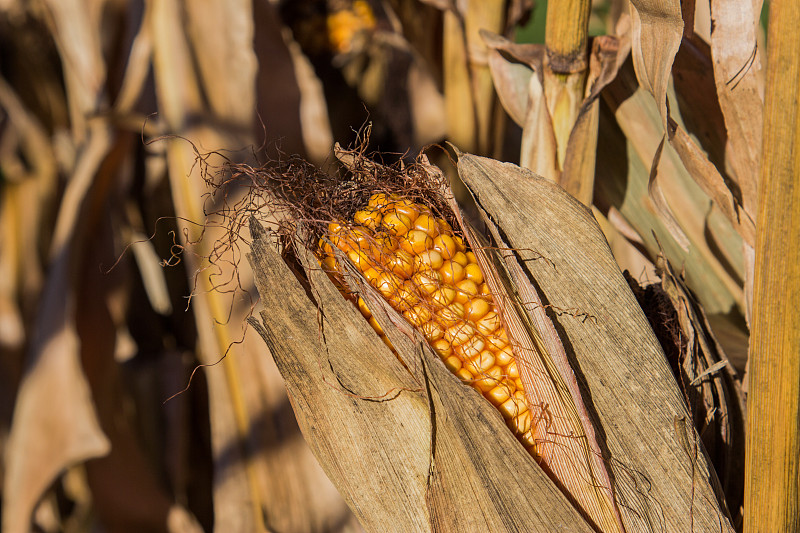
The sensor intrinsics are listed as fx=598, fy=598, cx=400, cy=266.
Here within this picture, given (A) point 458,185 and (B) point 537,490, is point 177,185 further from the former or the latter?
(B) point 537,490

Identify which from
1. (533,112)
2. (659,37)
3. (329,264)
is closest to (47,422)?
(329,264)

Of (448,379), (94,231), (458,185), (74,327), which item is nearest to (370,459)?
(448,379)

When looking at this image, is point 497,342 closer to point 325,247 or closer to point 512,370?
point 512,370

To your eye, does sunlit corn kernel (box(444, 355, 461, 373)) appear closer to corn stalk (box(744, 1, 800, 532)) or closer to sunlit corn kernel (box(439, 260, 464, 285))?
sunlit corn kernel (box(439, 260, 464, 285))

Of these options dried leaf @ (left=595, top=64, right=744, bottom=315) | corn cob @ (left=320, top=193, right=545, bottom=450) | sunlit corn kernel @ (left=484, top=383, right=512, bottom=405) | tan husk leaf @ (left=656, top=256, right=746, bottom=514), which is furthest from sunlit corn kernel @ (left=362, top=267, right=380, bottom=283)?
dried leaf @ (left=595, top=64, right=744, bottom=315)

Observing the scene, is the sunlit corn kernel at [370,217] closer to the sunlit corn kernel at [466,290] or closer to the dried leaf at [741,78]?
the sunlit corn kernel at [466,290]

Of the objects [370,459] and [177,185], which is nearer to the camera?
[370,459]

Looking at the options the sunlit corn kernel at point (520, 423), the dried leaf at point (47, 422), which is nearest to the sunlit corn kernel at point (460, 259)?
the sunlit corn kernel at point (520, 423)
